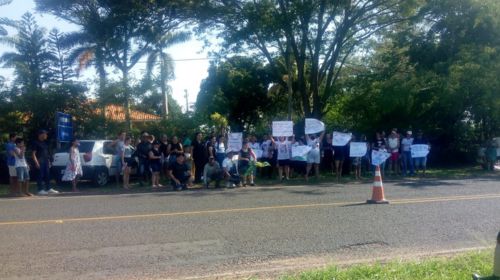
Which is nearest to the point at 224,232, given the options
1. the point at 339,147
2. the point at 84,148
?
the point at 84,148

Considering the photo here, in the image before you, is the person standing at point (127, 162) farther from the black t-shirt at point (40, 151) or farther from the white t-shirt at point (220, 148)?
the white t-shirt at point (220, 148)

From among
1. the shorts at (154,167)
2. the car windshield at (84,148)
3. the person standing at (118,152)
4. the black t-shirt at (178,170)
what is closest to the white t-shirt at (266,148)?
the black t-shirt at (178,170)

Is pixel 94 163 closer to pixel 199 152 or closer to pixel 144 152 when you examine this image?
pixel 144 152

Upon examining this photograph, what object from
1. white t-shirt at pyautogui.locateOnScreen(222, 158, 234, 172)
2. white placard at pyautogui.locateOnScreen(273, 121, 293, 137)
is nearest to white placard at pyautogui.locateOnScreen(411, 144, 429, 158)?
white placard at pyautogui.locateOnScreen(273, 121, 293, 137)

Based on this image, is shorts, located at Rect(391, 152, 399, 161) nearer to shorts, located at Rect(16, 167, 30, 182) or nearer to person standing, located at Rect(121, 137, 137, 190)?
person standing, located at Rect(121, 137, 137, 190)

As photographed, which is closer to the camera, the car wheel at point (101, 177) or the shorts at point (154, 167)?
the shorts at point (154, 167)

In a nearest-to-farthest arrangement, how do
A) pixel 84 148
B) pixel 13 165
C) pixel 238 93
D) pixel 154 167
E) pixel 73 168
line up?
pixel 13 165 < pixel 73 168 < pixel 154 167 < pixel 84 148 < pixel 238 93

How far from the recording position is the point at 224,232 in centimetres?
912

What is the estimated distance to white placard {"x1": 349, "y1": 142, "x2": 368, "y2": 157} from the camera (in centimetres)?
2022

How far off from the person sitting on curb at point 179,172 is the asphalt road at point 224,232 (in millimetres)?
2655

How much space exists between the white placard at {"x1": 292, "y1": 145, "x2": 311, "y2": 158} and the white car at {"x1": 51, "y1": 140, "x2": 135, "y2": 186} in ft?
19.6

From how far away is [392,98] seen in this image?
79.1ft

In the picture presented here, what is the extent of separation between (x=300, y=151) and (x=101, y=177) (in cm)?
674

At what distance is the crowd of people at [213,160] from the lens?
630 inches
